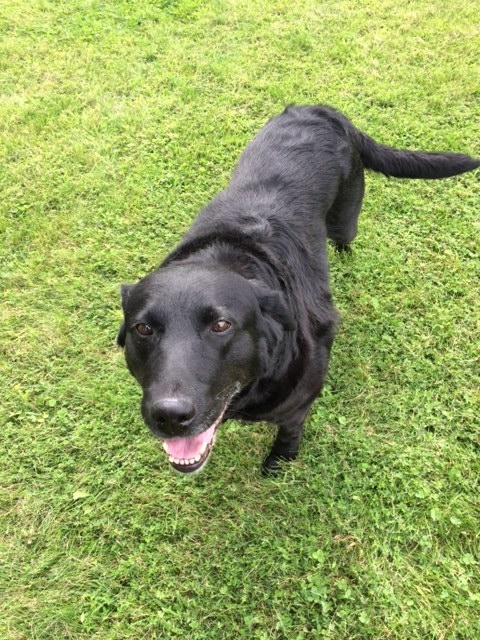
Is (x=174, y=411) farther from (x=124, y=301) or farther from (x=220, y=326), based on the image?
(x=124, y=301)

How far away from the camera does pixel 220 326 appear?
6.41ft

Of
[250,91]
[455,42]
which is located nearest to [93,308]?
[250,91]

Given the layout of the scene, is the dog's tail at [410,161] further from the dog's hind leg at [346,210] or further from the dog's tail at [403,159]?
the dog's hind leg at [346,210]

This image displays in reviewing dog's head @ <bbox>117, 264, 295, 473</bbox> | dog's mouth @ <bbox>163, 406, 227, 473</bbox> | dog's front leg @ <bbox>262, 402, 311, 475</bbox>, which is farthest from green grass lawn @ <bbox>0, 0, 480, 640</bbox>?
dog's head @ <bbox>117, 264, 295, 473</bbox>

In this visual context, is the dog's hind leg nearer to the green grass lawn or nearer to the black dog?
the black dog

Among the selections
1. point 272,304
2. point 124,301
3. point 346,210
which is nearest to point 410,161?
point 346,210

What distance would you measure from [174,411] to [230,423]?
4.95 feet

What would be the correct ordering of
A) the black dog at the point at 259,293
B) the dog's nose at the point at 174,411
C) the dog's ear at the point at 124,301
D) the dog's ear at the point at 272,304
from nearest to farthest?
the dog's nose at the point at 174,411
the black dog at the point at 259,293
the dog's ear at the point at 272,304
the dog's ear at the point at 124,301

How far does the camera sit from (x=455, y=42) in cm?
535

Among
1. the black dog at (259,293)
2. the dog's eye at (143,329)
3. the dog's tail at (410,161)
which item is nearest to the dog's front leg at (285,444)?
the black dog at (259,293)

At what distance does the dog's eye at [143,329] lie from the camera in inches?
79.1

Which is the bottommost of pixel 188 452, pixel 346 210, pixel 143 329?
pixel 188 452

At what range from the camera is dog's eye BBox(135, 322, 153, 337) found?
201 cm

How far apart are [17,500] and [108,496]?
0.61 metres
